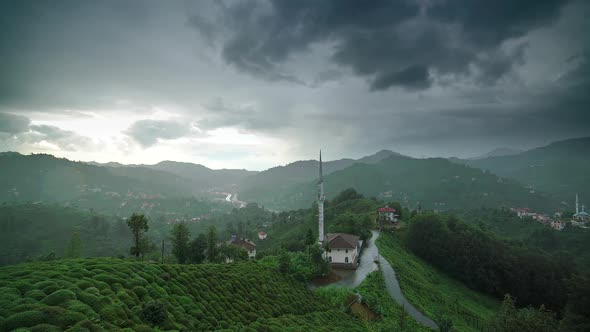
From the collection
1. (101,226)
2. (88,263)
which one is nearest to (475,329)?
(88,263)

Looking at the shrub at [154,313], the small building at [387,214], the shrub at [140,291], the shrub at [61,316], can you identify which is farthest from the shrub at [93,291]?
the small building at [387,214]

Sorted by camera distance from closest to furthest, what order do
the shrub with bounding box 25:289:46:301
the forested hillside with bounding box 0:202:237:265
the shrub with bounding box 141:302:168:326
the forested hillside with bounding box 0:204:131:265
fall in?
1. the shrub with bounding box 25:289:46:301
2. the shrub with bounding box 141:302:168:326
3. the forested hillside with bounding box 0:202:237:265
4. the forested hillside with bounding box 0:204:131:265

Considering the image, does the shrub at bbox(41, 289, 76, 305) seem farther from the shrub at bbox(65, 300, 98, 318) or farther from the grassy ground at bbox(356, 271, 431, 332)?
the grassy ground at bbox(356, 271, 431, 332)

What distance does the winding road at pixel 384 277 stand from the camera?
33.2m

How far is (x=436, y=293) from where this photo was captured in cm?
4212

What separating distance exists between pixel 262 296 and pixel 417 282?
27.8 metres

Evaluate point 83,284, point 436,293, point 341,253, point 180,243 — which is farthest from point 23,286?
point 436,293

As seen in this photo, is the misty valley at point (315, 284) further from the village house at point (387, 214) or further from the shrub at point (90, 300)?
the village house at point (387, 214)

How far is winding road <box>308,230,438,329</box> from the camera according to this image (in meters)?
33.2

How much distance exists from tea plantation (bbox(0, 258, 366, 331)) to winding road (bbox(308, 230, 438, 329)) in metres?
9.41

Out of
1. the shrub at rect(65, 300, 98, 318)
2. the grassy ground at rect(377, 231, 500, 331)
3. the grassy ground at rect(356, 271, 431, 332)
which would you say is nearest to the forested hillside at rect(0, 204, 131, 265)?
the grassy ground at rect(377, 231, 500, 331)

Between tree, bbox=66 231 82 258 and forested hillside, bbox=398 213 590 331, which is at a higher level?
tree, bbox=66 231 82 258

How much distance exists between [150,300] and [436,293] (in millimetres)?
38999

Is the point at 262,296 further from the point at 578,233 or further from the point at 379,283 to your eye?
the point at 578,233
